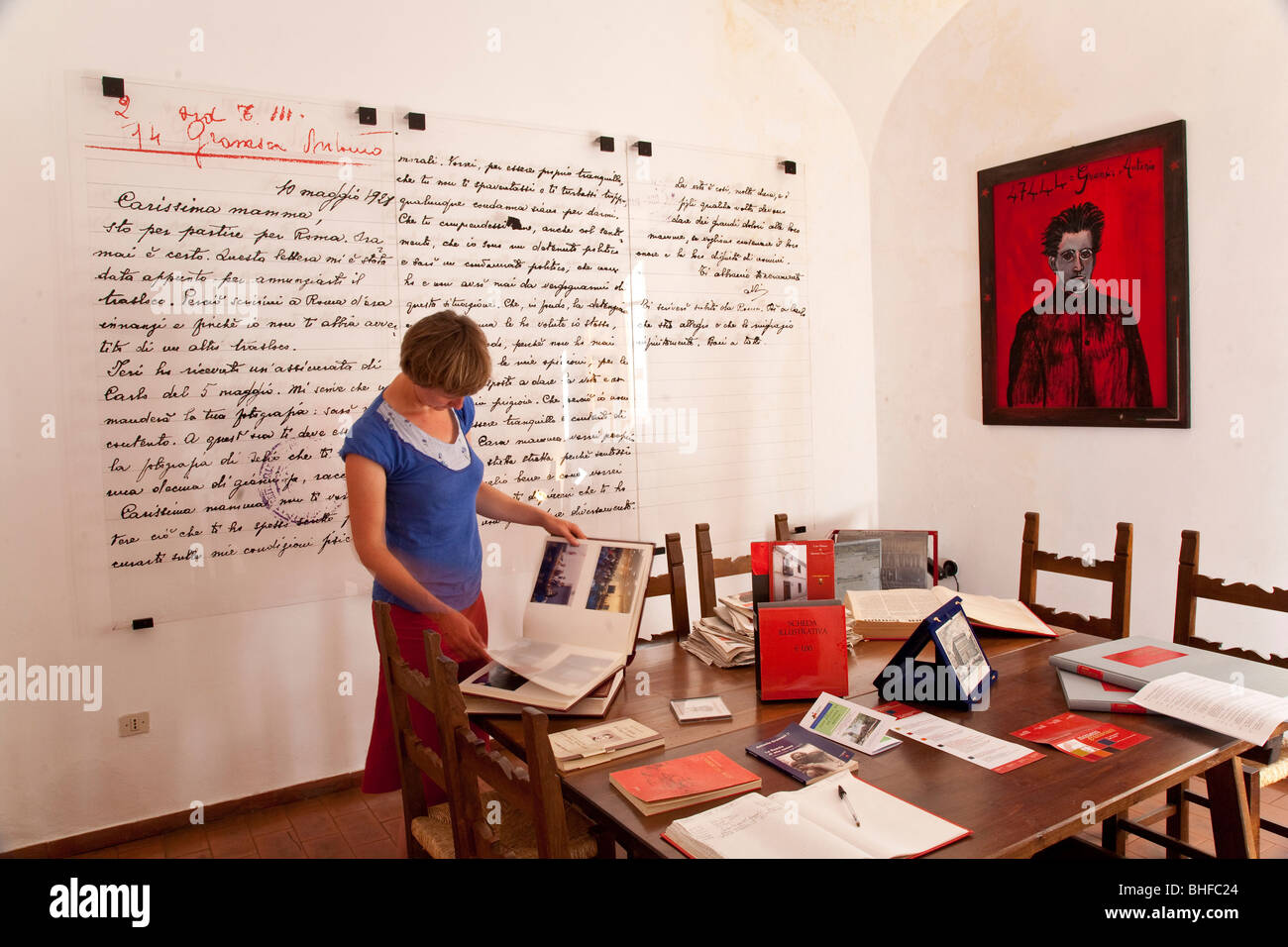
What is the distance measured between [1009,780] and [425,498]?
151 cm

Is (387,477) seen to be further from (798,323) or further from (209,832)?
(798,323)

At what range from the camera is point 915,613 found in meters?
2.48

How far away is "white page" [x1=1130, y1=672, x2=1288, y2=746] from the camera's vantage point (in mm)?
1670

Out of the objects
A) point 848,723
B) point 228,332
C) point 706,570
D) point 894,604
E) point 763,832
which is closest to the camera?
point 763,832

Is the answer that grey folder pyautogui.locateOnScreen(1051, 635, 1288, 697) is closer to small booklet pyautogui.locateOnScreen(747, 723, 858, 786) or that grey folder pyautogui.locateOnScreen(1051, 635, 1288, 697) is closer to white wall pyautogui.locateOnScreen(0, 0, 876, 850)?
small booklet pyautogui.locateOnScreen(747, 723, 858, 786)

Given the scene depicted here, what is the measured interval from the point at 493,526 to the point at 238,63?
1864mm

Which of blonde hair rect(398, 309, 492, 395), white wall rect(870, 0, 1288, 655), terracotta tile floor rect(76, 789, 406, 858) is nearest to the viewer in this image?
blonde hair rect(398, 309, 492, 395)

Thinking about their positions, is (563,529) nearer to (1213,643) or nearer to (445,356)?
(445,356)

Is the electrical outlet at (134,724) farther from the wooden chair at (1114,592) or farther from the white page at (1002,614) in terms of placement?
the wooden chair at (1114,592)

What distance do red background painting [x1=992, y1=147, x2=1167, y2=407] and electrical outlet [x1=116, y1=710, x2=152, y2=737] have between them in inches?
143

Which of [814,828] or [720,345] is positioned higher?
[720,345]

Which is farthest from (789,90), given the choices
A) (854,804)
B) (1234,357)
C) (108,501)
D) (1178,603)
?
(854,804)

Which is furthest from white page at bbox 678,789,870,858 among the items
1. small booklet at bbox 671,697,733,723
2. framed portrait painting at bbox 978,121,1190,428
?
framed portrait painting at bbox 978,121,1190,428

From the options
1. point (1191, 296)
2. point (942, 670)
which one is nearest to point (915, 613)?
point (942, 670)
